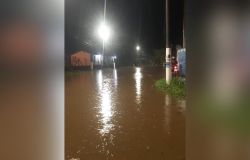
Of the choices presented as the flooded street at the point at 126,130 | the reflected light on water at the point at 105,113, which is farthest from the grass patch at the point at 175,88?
the reflected light on water at the point at 105,113

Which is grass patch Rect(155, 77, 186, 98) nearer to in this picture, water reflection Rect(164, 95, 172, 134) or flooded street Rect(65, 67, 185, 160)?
water reflection Rect(164, 95, 172, 134)

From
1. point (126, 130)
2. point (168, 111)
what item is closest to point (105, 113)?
point (168, 111)

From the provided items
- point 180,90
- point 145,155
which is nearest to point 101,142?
point 145,155

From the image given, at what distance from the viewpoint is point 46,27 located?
204 cm

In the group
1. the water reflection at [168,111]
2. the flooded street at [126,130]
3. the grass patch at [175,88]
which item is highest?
the grass patch at [175,88]

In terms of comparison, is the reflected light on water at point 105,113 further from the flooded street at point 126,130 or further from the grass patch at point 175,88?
the grass patch at point 175,88

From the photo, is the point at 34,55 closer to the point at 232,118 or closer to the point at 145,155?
the point at 232,118

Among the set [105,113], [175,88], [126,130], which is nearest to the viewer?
[126,130]

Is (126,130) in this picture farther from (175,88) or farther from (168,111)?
(175,88)

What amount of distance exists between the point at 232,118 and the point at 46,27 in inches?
47.6

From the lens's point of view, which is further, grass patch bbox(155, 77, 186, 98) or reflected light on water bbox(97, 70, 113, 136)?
grass patch bbox(155, 77, 186, 98)

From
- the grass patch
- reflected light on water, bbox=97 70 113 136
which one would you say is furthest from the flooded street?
the grass patch

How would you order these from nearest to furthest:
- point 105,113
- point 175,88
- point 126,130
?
point 126,130 < point 105,113 < point 175,88

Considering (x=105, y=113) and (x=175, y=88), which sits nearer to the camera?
(x=105, y=113)
